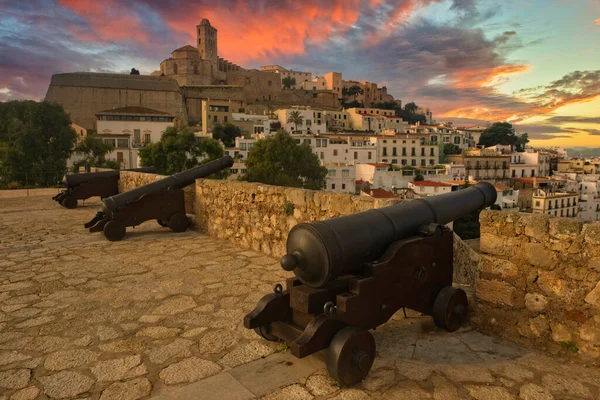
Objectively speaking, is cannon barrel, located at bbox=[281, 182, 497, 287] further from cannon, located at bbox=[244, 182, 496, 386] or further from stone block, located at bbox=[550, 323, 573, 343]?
stone block, located at bbox=[550, 323, 573, 343]

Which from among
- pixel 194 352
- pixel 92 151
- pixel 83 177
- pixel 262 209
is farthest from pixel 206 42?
pixel 194 352

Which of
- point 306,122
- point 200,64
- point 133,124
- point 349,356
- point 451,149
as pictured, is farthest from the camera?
point 200,64

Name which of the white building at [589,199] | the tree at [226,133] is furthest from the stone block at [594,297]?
the white building at [589,199]

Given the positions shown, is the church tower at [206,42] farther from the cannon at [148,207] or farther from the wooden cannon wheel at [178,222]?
the wooden cannon wheel at [178,222]

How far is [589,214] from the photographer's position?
2092 inches

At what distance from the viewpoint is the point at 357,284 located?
2373 mm

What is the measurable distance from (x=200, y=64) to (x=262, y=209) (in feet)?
288

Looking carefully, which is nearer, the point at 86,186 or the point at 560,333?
the point at 560,333

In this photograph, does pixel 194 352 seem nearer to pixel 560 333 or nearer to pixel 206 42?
pixel 560 333

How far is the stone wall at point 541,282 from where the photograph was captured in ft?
8.30

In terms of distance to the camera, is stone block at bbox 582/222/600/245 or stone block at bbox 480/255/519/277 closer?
stone block at bbox 582/222/600/245

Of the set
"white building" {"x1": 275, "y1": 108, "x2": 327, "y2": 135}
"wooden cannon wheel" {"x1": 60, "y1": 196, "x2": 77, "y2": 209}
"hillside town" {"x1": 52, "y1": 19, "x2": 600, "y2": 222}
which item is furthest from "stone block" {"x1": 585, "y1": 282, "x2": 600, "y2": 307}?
"white building" {"x1": 275, "y1": 108, "x2": 327, "y2": 135}

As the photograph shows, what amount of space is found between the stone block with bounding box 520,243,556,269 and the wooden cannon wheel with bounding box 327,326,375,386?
1.27 meters

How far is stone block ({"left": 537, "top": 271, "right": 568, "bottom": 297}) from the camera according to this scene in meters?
2.64
